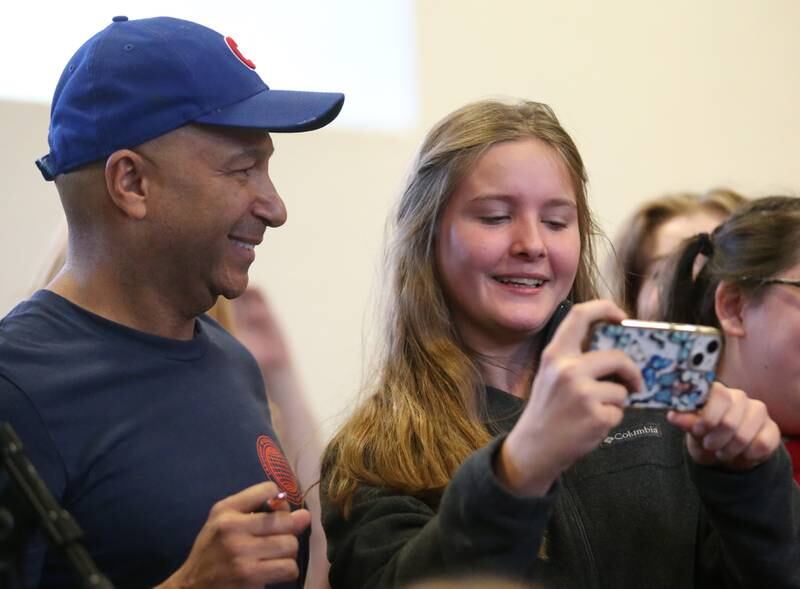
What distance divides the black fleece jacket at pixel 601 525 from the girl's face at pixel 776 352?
0.35 meters

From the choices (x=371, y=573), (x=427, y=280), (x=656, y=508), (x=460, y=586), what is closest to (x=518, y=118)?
(x=427, y=280)

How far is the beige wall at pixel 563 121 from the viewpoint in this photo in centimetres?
300

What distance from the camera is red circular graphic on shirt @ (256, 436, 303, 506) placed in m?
1.52

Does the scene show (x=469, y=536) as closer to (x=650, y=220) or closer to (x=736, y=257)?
(x=736, y=257)

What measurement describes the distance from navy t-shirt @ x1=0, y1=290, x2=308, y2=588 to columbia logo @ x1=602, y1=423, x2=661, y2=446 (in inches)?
17.8

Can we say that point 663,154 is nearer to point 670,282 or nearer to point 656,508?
point 670,282

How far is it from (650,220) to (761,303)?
42.1 inches

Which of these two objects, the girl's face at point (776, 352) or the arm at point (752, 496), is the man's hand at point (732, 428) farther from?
the girl's face at point (776, 352)

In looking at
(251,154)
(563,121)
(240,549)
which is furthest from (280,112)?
(563,121)

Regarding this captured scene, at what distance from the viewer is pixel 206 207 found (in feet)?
4.85

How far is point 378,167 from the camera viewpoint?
3.17m

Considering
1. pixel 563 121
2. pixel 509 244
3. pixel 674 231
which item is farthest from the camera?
pixel 563 121

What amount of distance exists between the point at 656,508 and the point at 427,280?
1.47 feet

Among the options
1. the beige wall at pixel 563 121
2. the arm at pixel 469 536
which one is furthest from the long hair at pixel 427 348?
the beige wall at pixel 563 121
